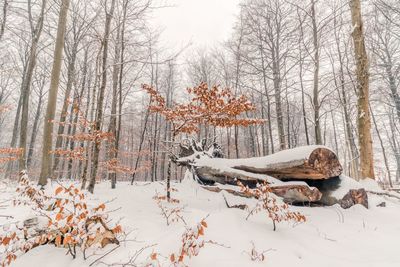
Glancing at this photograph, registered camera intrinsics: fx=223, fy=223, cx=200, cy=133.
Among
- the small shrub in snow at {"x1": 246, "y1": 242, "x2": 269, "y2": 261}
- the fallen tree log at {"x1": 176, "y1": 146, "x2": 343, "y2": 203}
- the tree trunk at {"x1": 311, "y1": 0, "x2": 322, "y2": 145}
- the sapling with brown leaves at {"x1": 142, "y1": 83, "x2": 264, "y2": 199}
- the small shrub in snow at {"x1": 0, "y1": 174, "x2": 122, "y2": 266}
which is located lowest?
the small shrub in snow at {"x1": 246, "y1": 242, "x2": 269, "y2": 261}

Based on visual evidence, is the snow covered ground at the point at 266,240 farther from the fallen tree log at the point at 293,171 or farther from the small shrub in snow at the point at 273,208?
the fallen tree log at the point at 293,171

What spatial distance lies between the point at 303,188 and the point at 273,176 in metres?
0.76

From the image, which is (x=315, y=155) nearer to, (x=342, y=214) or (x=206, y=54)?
(x=342, y=214)

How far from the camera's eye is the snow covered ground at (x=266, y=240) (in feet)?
8.62

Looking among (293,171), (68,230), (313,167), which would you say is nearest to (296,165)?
(293,171)

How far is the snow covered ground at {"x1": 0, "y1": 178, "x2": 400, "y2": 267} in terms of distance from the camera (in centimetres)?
263

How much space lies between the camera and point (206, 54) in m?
23.0

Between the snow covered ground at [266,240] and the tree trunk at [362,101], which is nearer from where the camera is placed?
the snow covered ground at [266,240]

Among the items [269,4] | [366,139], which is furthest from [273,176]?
[269,4]

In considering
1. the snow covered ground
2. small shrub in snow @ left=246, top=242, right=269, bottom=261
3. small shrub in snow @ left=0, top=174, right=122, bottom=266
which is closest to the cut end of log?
the snow covered ground

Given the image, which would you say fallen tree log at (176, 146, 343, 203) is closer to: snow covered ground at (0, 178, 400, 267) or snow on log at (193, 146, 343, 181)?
snow on log at (193, 146, 343, 181)

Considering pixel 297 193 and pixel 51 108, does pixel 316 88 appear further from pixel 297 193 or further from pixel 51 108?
pixel 51 108

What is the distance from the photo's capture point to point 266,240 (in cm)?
319

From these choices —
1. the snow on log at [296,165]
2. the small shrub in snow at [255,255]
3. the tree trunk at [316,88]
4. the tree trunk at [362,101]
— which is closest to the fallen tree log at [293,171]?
the snow on log at [296,165]
